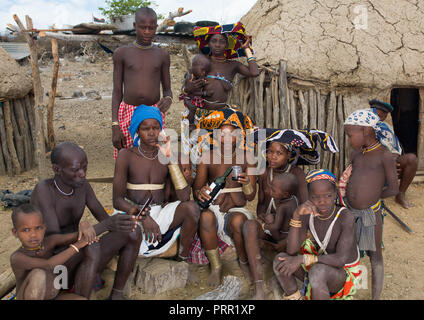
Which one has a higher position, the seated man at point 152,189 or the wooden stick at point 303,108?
the wooden stick at point 303,108

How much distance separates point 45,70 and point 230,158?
13600 millimetres

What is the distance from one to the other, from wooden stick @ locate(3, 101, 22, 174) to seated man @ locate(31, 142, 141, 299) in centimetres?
371

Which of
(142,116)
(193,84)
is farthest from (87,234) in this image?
(193,84)

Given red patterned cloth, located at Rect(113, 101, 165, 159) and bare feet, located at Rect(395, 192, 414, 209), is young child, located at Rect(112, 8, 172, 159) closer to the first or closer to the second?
red patterned cloth, located at Rect(113, 101, 165, 159)

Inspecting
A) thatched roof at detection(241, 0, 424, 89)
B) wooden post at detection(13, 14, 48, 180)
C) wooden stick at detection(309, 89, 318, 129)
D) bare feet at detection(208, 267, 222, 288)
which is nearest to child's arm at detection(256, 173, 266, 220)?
bare feet at detection(208, 267, 222, 288)

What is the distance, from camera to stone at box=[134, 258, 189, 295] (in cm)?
284

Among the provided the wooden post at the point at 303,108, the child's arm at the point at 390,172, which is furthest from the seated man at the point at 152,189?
the wooden post at the point at 303,108

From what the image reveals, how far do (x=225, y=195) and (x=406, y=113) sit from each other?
4.52m

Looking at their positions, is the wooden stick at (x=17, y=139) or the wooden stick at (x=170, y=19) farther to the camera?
the wooden stick at (x=17, y=139)

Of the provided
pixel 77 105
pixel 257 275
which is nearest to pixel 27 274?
pixel 257 275

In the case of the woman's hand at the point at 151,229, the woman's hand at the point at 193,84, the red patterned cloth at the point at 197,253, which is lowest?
the red patterned cloth at the point at 197,253

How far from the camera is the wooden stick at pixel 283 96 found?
4.75m

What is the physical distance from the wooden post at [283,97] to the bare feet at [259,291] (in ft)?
8.55

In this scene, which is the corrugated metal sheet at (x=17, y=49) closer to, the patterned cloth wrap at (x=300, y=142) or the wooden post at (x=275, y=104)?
the wooden post at (x=275, y=104)
